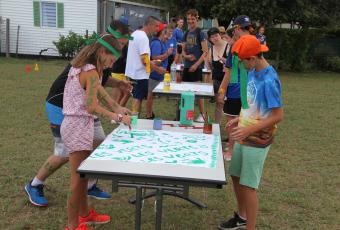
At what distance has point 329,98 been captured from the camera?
11.6m

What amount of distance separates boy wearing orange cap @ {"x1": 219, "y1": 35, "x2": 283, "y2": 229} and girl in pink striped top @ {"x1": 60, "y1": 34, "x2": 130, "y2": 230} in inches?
34.1

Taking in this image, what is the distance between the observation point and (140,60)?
6.82 meters

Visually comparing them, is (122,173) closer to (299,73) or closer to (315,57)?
(299,73)

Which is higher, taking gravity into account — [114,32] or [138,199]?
[114,32]

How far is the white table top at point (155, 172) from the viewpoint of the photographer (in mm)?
2351

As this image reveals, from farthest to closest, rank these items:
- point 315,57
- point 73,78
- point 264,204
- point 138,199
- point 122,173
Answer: point 315,57, point 264,204, point 73,78, point 138,199, point 122,173

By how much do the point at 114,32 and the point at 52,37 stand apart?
16.4 meters

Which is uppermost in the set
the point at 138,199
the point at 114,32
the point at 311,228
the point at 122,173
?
the point at 114,32

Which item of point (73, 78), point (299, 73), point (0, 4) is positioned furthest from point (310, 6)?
point (73, 78)

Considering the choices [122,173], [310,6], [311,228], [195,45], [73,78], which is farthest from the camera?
[310,6]

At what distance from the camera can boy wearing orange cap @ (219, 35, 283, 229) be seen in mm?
2958

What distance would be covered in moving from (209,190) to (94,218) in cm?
141

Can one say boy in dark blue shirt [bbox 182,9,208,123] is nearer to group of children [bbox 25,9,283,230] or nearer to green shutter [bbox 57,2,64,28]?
group of children [bbox 25,9,283,230]

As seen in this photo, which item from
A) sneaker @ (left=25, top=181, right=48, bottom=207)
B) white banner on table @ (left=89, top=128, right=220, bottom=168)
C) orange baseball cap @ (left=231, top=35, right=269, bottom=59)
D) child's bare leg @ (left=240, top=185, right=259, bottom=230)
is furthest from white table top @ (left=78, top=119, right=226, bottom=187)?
sneaker @ (left=25, top=181, right=48, bottom=207)
